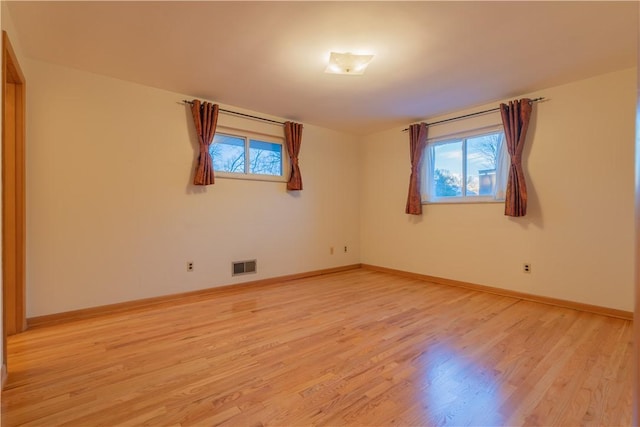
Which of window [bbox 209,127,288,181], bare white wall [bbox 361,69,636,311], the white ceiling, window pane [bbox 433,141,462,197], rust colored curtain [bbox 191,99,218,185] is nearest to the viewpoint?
the white ceiling

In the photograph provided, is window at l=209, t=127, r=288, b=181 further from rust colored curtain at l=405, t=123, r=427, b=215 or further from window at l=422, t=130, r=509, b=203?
window at l=422, t=130, r=509, b=203

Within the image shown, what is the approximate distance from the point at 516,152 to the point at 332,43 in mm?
2314

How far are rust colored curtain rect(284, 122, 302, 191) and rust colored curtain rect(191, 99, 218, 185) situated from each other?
1.04 meters

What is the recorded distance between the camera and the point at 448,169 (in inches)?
153

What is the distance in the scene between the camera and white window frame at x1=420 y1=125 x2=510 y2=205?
332 cm

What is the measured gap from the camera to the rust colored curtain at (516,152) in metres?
3.06

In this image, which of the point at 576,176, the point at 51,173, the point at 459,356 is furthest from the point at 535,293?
the point at 51,173

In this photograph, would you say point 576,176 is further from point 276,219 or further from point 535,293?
point 276,219

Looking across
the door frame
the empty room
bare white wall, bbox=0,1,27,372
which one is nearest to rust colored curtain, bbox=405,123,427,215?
the empty room

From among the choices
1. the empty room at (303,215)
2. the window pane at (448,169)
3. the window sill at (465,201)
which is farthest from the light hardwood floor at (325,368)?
the window pane at (448,169)

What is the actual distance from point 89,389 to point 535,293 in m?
3.88

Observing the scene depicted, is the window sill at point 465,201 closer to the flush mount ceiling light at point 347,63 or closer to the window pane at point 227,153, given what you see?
the flush mount ceiling light at point 347,63

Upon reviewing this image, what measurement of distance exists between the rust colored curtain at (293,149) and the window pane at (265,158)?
0.17m

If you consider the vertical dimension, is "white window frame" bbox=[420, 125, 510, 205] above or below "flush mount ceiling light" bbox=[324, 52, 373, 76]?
below
